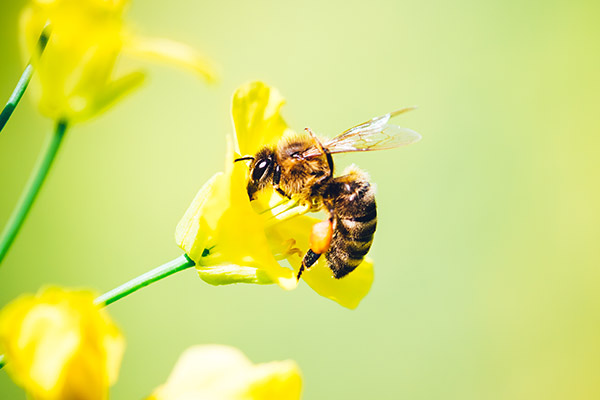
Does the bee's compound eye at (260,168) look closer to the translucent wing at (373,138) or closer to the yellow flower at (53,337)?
the translucent wing at (373,138)

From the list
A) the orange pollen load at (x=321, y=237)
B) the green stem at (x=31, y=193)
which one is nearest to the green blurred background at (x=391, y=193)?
the orange pollen load at (x=321, y=237)

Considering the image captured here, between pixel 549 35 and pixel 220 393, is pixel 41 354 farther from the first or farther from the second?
pixel 549 35

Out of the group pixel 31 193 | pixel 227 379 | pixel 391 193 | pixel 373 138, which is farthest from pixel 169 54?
pixel 391 193

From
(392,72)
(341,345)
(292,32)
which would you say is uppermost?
(292,32)

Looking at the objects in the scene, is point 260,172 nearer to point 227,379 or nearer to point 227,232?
point 227,232

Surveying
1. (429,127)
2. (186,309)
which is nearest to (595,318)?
(429,127)

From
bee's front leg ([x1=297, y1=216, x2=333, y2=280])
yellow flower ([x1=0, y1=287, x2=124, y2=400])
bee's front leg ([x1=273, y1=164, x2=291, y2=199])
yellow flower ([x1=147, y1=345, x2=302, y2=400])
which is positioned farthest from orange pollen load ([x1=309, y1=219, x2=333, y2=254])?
yellow flower ([x1=0, y1=287, x2=124, y2=400])

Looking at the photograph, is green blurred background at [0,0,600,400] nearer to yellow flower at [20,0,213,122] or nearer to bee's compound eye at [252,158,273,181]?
bee's compound eye at [252,158,273,181]
